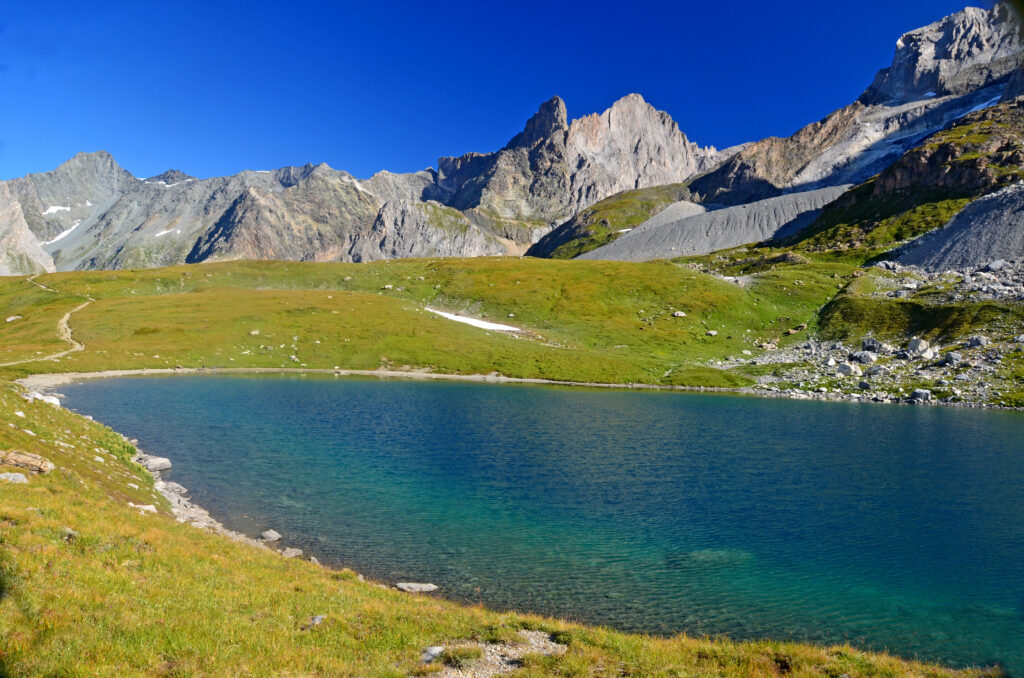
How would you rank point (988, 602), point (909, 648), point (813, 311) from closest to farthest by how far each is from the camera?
point (909, 648), point (988, 602), point (813, 311)

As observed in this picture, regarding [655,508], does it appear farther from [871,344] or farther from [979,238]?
[979,238]

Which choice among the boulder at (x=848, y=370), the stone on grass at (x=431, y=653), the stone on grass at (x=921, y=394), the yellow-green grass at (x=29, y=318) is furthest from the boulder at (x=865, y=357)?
the yellow-green grass at (x=29, y=318)

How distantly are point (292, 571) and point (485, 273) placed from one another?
486ft

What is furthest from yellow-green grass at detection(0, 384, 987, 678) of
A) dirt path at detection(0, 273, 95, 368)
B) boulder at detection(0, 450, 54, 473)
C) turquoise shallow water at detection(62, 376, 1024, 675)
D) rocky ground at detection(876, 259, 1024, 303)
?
rocky ground at detection(876, 259, 1024, 303)

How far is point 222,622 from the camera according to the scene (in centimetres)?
1357

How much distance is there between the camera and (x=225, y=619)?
13.8m

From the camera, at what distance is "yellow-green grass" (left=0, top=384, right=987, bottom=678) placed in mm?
11586

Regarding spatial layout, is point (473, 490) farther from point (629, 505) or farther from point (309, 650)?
point (309, 650)

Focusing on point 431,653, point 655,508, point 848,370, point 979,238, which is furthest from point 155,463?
point 979,238

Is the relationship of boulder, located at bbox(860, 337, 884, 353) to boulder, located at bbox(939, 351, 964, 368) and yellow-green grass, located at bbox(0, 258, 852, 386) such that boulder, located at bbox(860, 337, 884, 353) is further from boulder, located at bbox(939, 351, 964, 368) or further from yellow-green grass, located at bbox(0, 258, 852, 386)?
yellow-green grass, located at bbox(0, 258, 852, 386)

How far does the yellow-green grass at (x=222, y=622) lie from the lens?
11586 millimetres

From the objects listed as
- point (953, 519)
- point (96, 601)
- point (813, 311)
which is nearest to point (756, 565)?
point (953, 519)

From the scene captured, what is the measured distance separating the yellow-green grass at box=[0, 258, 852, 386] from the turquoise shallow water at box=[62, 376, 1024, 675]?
35703 mm

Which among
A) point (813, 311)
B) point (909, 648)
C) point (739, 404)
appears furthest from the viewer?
point (813, 311)
